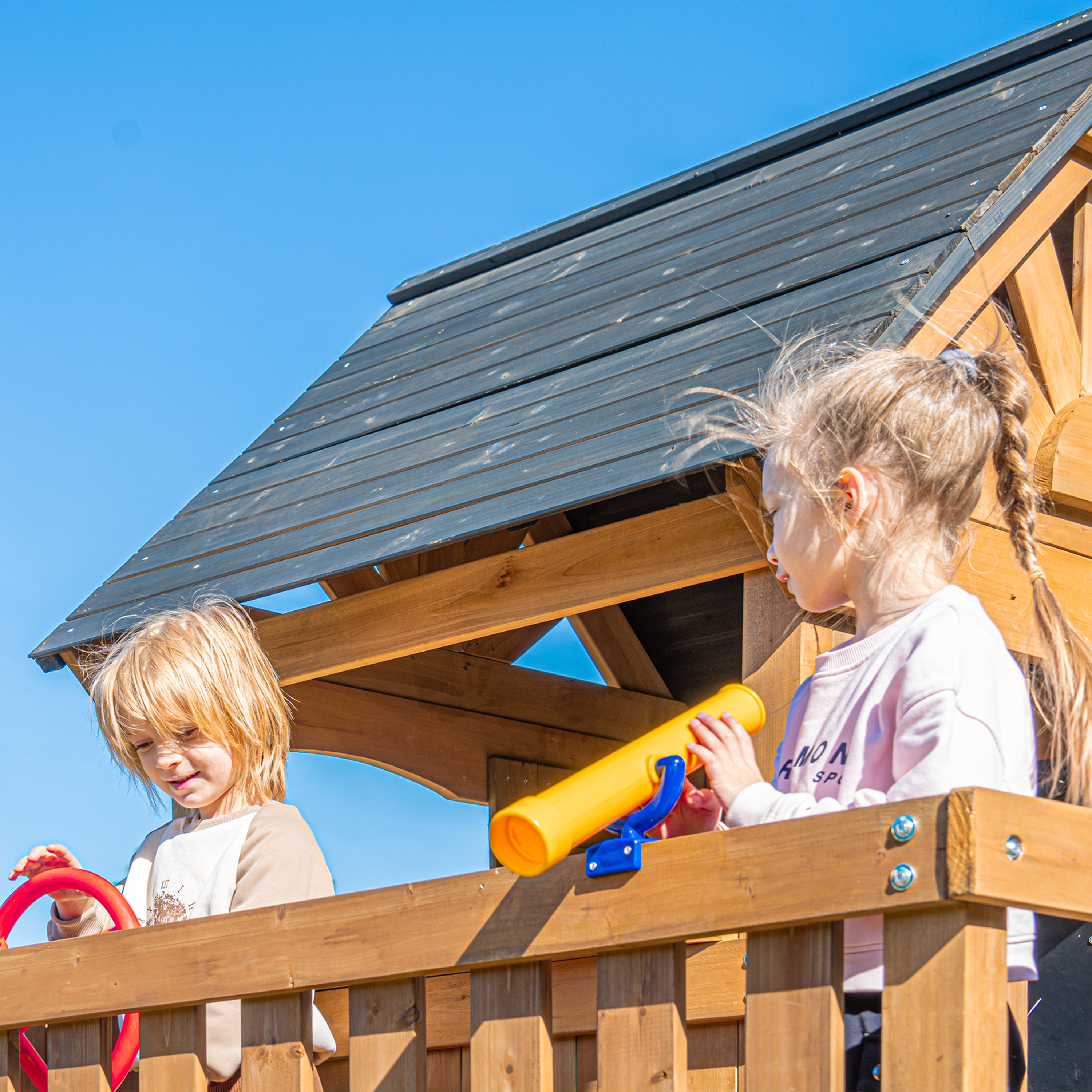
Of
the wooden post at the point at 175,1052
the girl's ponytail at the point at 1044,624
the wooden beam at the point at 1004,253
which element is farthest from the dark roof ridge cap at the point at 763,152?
the wooden post at the point at 175,1052

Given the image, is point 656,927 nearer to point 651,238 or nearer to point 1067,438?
point 1067,438

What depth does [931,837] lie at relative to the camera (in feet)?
5.14

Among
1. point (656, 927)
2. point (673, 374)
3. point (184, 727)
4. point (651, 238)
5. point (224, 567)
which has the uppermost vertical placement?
point (651, 238)

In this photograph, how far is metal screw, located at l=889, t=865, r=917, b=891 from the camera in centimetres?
158

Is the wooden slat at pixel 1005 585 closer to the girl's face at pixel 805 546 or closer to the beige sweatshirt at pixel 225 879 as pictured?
the girl's face at pixel 805 546

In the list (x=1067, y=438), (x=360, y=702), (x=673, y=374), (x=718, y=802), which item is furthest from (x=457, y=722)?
(x=718, y=802)

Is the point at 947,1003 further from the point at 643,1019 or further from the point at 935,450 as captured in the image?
the point at 935,450

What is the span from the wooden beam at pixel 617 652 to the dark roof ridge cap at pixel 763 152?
1702 millimetres

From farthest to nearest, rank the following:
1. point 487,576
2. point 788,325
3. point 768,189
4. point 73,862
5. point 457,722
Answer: point 457,722 → point 768,189 → point 487,576 → point 788,325 → point 73,862

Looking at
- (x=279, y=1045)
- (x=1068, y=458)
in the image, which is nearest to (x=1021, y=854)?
(x=279, y=1045)

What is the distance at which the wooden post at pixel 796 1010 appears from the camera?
166cm

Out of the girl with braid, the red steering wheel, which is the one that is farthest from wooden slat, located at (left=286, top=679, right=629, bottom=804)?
the girl with braid

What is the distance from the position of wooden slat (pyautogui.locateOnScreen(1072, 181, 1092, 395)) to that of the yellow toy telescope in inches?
123

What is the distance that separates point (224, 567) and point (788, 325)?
6.91 feet
